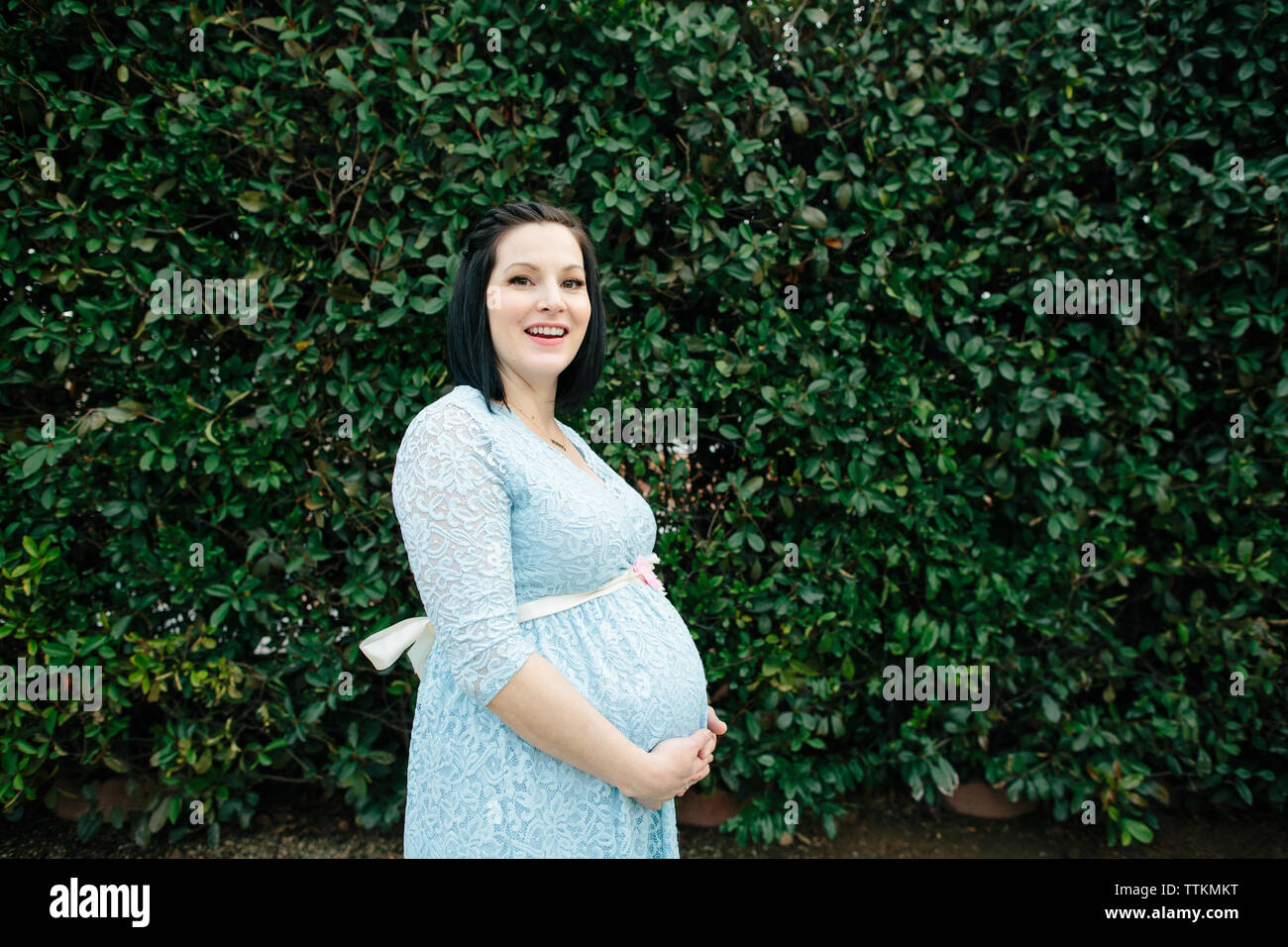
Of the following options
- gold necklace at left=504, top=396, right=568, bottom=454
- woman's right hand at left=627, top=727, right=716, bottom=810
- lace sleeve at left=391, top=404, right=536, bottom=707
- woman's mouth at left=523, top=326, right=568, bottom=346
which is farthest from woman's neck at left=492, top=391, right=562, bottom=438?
woman's right hand at left=627, top=727, right=716, bottom=810

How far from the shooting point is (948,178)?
271 centimetres

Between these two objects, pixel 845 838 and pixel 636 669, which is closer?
pixel 636 669

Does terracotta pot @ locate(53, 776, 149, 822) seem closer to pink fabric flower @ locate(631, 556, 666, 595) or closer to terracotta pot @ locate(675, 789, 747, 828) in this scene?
terracotta pot @ locate(675, 789, 747, 828)

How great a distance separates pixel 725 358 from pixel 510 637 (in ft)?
5.49

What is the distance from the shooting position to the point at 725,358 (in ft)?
8.68

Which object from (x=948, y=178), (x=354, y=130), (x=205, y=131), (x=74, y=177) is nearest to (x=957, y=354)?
(x=948, y=178)

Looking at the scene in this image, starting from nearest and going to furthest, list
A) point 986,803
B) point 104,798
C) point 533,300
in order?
point 533,300, point 104,798, point 986,803

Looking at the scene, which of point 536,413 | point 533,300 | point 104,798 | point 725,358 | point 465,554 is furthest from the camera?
point 104,798

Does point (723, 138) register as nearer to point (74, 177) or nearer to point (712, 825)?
point (74, 177)

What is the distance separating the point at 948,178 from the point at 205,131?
8.57 feet

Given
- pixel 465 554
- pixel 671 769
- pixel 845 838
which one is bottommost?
pixel 845 838

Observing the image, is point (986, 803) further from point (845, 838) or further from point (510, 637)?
point (510, 637)

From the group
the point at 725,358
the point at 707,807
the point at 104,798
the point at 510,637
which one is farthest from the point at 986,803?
the point at 104,798

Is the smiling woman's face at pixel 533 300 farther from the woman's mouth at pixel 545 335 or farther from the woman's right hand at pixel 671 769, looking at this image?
the woman's right hand at pixel 671 769
